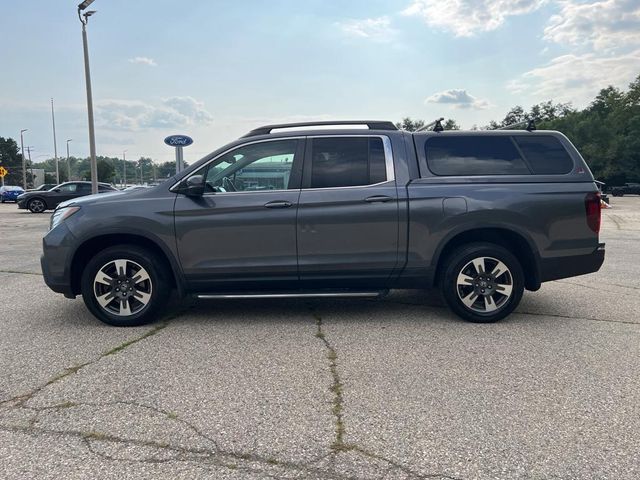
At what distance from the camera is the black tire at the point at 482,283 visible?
4.96 meters

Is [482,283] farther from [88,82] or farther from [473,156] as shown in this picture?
[88,82]

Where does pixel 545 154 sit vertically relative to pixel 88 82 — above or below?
below

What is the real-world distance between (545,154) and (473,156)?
0.72m

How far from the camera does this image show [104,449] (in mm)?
2740

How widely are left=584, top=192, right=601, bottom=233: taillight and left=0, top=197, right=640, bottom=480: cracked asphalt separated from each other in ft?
3.31

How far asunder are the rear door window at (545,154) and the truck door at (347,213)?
1405 millimetres

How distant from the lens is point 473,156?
5.11m

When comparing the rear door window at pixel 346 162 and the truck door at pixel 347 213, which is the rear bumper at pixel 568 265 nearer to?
the truck door at pixel 347 213

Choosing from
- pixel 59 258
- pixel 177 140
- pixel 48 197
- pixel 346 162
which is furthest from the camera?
pixel 48 197

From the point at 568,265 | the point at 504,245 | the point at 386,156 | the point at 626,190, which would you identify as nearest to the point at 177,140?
the point at 386,156

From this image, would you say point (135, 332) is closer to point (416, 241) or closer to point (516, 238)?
point (416, 241)

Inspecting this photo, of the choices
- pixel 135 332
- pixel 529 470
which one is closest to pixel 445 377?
pixel 529 470

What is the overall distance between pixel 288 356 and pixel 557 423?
2011 mm

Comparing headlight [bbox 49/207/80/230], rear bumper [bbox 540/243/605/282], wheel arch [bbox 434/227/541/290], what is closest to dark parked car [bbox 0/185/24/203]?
headlight [bbox 49/207/80/230]
